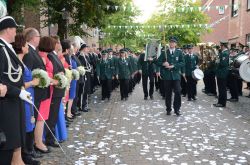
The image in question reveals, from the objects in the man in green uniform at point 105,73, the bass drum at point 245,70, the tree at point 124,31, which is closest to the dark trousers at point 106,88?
the man in green uniform at point 105,73

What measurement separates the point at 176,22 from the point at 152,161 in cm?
3557

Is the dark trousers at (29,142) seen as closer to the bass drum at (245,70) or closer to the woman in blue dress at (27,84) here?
the woman in blue dress at (27,84)

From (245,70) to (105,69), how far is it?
5.10 metres

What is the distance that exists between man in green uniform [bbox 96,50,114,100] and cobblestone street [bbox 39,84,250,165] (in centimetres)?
265

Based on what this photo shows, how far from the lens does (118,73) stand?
1599cm

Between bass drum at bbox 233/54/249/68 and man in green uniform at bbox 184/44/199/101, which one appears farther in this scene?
man in green uniform at bbox 184/44/199/101

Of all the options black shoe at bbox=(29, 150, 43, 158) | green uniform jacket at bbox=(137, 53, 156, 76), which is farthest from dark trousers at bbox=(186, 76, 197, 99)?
black shoe at bbox=(29, 150, 43, 158)

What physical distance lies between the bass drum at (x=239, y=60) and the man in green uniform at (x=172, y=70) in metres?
3.45

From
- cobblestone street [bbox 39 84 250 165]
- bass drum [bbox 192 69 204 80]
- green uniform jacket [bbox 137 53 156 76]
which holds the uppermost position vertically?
green uniform jacket [bbox 137 53 156 76]

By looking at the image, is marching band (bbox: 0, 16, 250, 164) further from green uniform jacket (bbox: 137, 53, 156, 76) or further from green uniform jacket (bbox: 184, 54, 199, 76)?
green uniform jacket (bbox: 137, 53, 156, 76)

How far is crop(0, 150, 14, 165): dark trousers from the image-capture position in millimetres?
5004

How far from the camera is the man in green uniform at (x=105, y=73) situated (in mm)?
15875

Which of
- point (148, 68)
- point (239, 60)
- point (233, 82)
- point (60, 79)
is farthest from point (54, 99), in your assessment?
point (233, 82)

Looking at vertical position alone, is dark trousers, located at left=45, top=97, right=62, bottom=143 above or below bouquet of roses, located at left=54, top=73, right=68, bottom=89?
below
